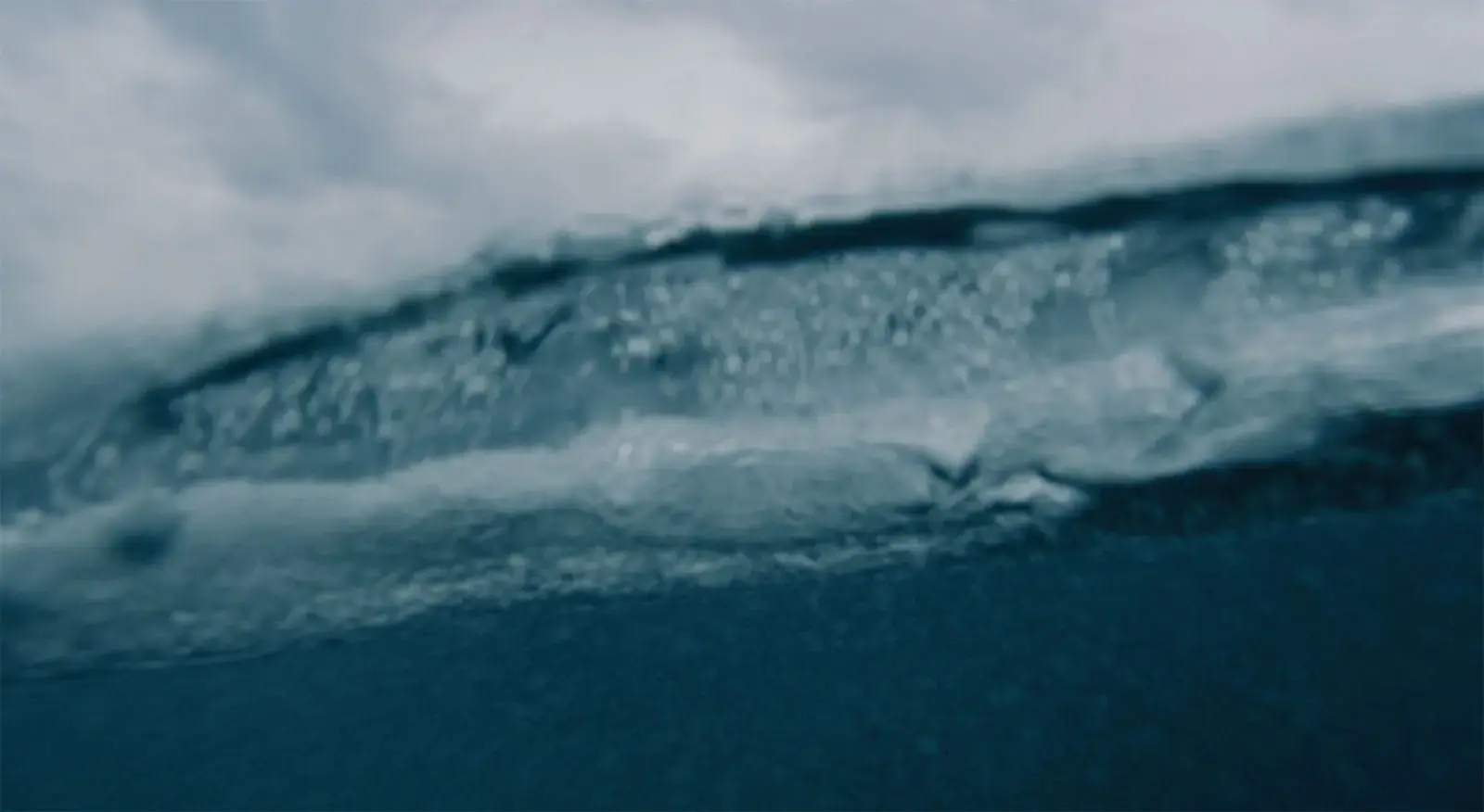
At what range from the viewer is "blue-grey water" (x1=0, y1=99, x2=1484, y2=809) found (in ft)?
6.03

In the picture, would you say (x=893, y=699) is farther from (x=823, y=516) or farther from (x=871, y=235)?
(x=871, y=235)

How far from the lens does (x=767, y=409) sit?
2.25m

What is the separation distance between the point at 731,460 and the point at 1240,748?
78 cm

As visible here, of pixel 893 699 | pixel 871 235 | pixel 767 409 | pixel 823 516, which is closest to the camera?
pixel 893 699

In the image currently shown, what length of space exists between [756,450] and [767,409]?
7 cm

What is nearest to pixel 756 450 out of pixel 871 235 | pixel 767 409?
pixel 767 409

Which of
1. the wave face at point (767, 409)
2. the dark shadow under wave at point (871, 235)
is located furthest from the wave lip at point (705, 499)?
the dark shadow under wave at point (871, 235)

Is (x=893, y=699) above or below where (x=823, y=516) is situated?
below

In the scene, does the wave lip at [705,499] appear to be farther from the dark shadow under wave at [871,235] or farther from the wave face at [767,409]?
the dark shadow under wave at [871,235]

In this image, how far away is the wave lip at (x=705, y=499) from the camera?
82.7 inches

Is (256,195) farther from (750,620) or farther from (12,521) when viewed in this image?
(750,620)

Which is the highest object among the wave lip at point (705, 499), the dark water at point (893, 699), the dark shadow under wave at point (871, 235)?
the dark shadow under wave at point (871, 235)

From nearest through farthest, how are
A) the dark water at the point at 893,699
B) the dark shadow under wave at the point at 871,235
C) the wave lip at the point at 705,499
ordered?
1. the dark water at the point at 893,699
2. the wave lip at the point at 705,499
3. the dark shadow under wave at the point at 871,235


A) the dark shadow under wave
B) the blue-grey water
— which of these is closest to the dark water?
the blue-grey water
